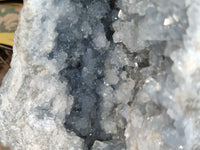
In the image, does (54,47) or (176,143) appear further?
(54,47)

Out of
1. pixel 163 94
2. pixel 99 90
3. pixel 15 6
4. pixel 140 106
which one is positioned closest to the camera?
pixel 163 94

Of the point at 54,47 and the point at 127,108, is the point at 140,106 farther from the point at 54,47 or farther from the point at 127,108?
the point at 54,47

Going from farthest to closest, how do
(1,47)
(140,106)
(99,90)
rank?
(1,47) → (99,90) → (140,106)

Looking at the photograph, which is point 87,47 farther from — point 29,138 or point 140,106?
point 29,138

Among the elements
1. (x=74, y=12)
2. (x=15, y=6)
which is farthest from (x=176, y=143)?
(x=15, y=6)

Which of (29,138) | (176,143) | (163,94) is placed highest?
(163,94)

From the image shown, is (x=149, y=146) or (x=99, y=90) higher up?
(x=99, y=90)
